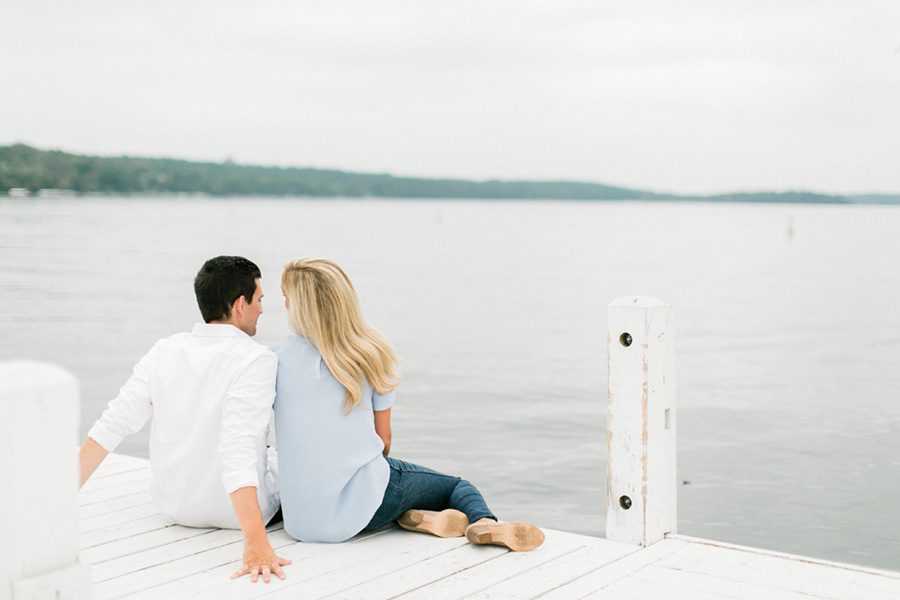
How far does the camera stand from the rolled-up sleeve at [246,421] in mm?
3889

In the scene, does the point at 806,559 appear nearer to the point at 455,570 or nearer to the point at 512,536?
the point at 512,536

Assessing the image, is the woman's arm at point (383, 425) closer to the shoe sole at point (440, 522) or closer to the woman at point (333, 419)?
the woman at point (333, 419)

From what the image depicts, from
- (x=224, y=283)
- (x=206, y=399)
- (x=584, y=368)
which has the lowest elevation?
(x=584, y=368)

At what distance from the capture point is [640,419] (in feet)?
14.0

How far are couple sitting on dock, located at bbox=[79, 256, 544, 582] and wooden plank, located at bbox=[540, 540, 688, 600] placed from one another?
317mm

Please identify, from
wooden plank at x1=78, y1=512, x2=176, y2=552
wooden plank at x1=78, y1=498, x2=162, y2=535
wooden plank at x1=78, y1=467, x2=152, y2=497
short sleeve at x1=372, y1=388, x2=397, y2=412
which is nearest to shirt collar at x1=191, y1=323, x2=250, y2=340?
short sleeve at x1=372, y1=388, x2=397, y2=412

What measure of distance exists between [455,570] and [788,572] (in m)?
1.26

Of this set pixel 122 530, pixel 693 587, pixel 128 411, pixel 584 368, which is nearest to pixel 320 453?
pixel 128 411

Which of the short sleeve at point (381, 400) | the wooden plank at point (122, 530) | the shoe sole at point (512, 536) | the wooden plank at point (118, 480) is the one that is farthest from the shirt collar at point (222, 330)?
the wooden plank at point (118, 480)

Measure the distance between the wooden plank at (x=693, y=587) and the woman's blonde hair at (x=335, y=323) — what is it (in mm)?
1250

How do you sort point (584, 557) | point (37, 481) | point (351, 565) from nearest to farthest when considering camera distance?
point (37, 481) < point (351, 565) < point (584, 557)

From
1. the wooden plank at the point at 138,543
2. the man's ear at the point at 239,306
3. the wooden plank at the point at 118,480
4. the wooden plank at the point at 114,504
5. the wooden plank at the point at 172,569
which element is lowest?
the wooden plank at the point at 118,480

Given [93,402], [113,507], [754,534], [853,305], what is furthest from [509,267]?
[113,507]

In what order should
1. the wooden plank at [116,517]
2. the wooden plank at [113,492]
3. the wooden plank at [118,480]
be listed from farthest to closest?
1. the wooden plank at [118,480]
2. the wooden plank at [113,492]
3. the wooden plank at [116,517]
